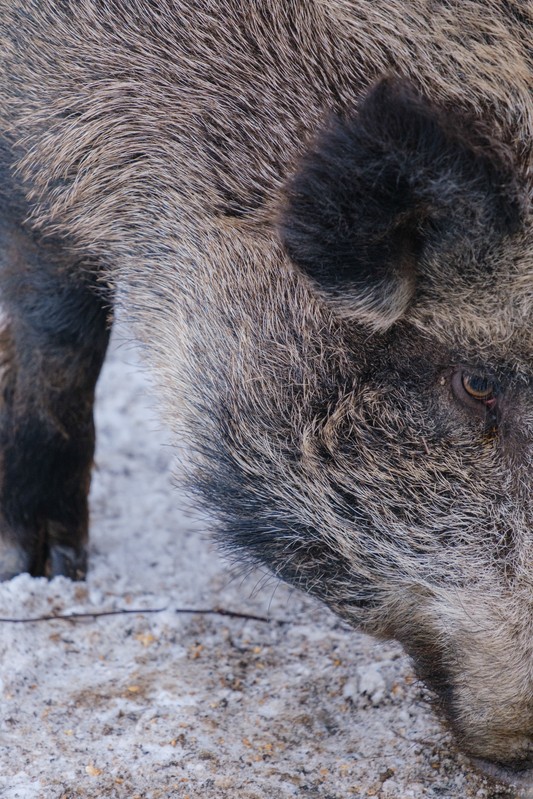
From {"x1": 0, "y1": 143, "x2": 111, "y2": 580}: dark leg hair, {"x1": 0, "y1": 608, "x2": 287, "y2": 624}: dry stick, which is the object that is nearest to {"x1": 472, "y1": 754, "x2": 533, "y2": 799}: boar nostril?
{"x1": 0, "y1": 608, "x2": 287, "y2": 624}: dry stick

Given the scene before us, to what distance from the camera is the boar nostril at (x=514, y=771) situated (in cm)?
216

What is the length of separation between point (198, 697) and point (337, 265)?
1300 mm

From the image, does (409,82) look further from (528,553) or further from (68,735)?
(68,735)

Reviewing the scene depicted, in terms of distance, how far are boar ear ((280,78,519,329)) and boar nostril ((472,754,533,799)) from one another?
101 centimetres

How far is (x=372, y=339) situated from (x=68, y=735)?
1.23 metres

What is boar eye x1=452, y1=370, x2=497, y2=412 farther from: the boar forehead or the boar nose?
the boar nose

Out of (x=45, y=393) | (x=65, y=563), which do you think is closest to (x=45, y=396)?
(x=45, y=393)

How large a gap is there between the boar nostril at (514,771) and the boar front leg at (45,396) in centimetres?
156

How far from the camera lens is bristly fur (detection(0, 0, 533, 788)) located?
1.96 meters

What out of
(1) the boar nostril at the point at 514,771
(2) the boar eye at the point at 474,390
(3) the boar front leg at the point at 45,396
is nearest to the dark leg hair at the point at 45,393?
(3) the boar front leg at the point at 45,396

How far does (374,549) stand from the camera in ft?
7.54

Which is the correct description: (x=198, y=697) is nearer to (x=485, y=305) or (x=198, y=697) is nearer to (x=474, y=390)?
(x=474, y=390)

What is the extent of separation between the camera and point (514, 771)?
2.18 metres

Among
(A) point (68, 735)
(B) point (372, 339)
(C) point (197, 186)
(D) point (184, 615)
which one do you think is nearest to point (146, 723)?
(A) point (68, 735)
